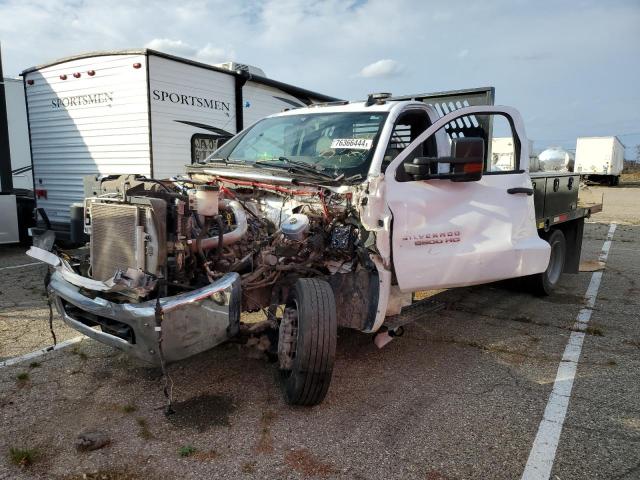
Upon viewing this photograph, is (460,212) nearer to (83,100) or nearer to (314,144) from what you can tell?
(314,144)

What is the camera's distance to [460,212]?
4336mm

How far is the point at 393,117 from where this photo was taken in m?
4.43

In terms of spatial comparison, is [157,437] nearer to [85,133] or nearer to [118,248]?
[118,248]

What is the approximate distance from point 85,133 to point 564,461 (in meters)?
8.18

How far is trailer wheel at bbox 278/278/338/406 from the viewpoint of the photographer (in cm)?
330

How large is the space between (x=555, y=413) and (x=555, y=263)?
3.89 metres

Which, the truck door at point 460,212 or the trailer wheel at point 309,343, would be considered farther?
the truck door at point 460,212

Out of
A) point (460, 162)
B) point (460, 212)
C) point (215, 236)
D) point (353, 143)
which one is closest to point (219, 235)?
point (215, 236)

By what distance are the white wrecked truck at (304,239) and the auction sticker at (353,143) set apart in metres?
0.02

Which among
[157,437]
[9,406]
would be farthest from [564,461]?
[9,406]

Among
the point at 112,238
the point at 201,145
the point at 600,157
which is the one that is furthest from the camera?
the point at 600,157

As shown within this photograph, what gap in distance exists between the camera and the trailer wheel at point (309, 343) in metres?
3.30

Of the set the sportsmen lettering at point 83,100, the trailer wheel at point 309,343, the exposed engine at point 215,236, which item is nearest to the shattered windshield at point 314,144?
the exposed engine at point 215,236

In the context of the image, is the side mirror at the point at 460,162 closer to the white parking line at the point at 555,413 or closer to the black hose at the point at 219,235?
the black hose at the point at 219,235
